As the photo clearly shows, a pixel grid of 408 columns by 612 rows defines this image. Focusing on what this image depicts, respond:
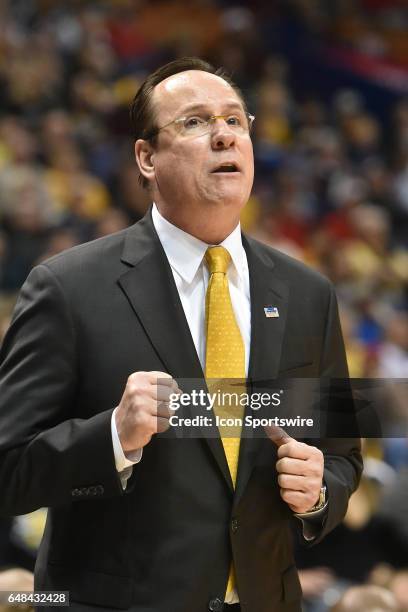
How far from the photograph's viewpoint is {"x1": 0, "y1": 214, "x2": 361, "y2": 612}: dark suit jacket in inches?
77.2

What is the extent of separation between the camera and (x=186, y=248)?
2.23 meters

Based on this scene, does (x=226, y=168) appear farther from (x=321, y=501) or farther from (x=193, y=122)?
(x=321, y=501)

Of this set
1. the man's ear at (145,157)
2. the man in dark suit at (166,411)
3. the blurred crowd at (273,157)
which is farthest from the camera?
the blurred crowd at (273,157)

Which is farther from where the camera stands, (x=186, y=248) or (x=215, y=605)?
(x=186, y=248)

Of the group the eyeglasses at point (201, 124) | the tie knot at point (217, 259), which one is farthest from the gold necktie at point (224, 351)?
the eyeglasses at point (201, 124)

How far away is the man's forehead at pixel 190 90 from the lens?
229 cm

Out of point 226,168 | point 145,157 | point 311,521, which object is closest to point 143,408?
point 311,521

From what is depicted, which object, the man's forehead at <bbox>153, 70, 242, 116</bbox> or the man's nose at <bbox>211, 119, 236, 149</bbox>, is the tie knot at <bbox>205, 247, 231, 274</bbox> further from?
the man's forehead at <bbox>153, 70, 242, 116</bbox>

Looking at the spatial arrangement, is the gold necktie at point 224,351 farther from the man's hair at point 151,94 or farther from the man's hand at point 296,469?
the man's hair at point 151,94

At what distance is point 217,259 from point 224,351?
0.23 meters

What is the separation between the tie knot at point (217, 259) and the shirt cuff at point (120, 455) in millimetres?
450

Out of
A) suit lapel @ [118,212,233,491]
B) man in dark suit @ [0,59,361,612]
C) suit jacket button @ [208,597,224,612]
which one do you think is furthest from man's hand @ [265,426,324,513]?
suit jacket button @ [208,597,224,612]

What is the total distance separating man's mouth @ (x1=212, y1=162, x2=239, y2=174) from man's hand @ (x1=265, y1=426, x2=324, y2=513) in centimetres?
59

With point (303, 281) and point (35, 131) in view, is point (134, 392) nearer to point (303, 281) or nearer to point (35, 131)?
point (303, 281)
